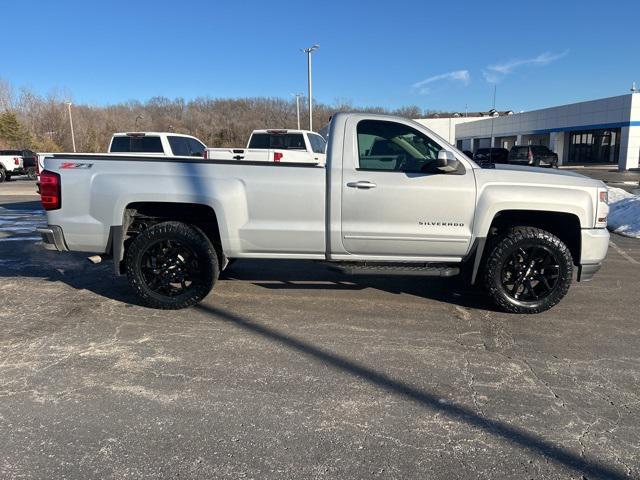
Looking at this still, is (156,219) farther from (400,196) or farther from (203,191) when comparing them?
(400,196)

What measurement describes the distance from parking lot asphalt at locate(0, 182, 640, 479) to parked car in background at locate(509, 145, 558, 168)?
29.9 m

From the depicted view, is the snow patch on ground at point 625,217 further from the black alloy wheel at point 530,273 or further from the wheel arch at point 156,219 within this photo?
the wheel arch at point 156,219

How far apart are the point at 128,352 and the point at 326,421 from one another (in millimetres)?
1960

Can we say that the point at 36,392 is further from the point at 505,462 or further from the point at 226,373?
the point at 505,462

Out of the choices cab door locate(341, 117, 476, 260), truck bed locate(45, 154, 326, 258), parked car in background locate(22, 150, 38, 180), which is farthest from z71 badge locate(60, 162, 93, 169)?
parked car in background locate(22, 150, 38, 180)

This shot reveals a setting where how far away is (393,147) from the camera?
201 inches

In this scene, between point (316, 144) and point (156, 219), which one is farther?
point (316, 144)

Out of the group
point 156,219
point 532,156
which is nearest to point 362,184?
point 156,219

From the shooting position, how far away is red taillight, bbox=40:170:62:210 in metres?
4.98

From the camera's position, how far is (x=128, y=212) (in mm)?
5129

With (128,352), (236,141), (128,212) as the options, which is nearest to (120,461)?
(128,352)

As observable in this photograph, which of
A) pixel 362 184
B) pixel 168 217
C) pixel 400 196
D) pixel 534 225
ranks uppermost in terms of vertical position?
pixel 362 184

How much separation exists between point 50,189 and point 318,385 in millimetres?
3431

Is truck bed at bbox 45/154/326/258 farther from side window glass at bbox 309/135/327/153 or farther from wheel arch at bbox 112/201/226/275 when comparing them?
side window glass at bbox 309/135/327/153
